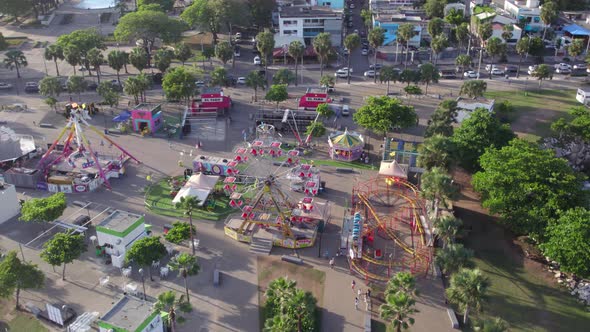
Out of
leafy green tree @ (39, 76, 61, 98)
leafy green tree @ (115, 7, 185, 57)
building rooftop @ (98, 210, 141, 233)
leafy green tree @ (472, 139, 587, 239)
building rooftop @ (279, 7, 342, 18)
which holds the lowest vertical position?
building rooftop @ (98, 210, 141, 233)

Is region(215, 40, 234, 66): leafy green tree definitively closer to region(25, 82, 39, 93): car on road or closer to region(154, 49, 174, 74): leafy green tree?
region(154, 49, 174, 74): leafy green tree

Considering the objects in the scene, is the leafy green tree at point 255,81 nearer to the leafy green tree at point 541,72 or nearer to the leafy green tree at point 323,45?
the leafy green tree at point 323,45

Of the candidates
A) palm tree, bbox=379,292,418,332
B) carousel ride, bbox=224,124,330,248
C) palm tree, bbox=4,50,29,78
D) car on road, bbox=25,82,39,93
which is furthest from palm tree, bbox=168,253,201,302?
palm tree, bbox=4,50,29,78

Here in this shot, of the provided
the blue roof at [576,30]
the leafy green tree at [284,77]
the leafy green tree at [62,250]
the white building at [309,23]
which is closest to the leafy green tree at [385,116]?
the leafy green tree at [284,77]

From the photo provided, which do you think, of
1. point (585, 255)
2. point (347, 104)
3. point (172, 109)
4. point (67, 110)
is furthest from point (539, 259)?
point (67, 110)

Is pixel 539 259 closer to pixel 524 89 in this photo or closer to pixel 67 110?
pixel 524 89

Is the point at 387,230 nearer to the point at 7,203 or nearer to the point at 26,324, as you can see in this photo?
the point at 26,324
